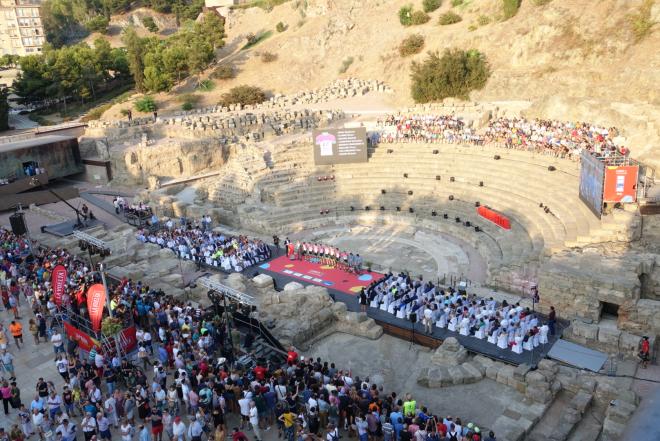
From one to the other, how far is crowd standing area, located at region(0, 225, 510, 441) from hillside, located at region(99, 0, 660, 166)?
2241 centimetres

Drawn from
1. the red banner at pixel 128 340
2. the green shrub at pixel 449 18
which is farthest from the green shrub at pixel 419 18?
the red banner at pixel 128 340

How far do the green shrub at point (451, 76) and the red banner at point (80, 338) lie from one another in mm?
41317

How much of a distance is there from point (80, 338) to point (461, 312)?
13.1m

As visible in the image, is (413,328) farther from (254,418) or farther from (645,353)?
(254,418)

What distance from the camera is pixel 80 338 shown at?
685 inches

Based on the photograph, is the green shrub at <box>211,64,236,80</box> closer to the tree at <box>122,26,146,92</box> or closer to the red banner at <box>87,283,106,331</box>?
the tree at <box>122,26,146,92</box>

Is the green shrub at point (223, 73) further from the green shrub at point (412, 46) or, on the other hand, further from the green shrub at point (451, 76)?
the green shrub at point (451, 76)

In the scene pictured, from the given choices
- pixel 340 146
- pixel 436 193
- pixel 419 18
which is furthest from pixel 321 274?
pixel 419 18

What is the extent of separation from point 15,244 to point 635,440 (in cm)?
2693

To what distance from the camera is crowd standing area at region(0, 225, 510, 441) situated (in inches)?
511

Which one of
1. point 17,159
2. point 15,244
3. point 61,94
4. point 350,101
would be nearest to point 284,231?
point 15,244

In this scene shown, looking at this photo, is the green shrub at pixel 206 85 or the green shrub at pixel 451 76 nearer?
the green shrub at pixel 451 76

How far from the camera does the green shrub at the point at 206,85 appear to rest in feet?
219

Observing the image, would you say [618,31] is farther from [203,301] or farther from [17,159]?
[17,159]
